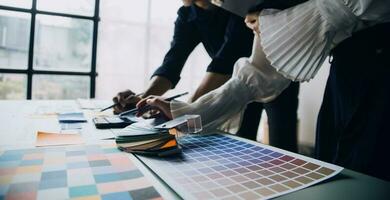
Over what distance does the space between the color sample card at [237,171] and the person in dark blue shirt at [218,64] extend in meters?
0.40

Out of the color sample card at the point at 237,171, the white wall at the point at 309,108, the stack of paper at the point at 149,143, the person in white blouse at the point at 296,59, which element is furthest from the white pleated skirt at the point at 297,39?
the white wall at the point at 309,108

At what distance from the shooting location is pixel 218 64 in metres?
0.98

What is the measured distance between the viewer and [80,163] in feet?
1.56

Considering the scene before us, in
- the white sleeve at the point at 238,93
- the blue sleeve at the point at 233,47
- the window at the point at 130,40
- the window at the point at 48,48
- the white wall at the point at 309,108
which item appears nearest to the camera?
the white sleeve at the point at 238,93

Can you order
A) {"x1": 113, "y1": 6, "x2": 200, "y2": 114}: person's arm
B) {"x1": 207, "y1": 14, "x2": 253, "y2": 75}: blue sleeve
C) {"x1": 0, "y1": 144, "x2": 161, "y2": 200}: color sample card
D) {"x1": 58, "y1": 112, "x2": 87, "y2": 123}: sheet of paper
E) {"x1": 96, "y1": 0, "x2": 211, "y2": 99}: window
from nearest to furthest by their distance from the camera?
{"x1": 0, "y1": 144, "x2": 161, "y2": 200}: color sample card < {"x1": 58, "y1": 112, "x2": 87, "y2": 123}: sheet of paper < {"x1": 207, "y1": 14, "x2": 253, "y2": 75}: blue sleeve < {"x1": 113, "y1": 6, "x2": 200, "y2": 114}: person's arm < {"x1": 96, "y1": 0, "x2": 211, "y2": 99}: window

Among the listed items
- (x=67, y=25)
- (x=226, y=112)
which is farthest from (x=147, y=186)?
(x=67, y=25)

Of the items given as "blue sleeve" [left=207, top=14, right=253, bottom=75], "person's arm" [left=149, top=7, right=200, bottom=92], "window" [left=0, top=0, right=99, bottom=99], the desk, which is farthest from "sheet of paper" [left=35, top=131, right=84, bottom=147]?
"window" [left=0, top=0, right=99, bottom=99]

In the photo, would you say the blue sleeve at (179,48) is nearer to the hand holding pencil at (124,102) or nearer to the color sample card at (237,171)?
the hand holding pencil at (124,102)

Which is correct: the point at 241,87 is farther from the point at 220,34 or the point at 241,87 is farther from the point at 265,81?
the point at 220,34

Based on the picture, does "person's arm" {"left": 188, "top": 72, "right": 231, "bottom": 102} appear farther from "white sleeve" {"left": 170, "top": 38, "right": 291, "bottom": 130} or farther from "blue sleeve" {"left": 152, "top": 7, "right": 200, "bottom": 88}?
"blue sleeve" {"left": 152, "top": 7, "right": 200, "bottom": 88}

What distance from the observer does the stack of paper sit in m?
0.54

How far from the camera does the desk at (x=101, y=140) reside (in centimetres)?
37

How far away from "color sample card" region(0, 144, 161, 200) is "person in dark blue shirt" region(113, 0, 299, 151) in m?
0.49

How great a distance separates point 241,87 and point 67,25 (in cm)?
242
